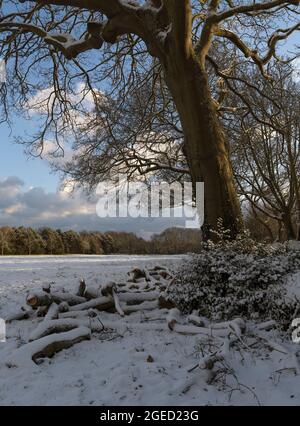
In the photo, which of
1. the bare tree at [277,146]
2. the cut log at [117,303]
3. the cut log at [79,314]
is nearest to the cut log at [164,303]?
the cut log at [117,303]

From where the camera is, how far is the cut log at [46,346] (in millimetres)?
4590

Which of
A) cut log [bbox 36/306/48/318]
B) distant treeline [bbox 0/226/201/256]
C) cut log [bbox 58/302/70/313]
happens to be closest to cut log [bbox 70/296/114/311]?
cut log [bbox 58/302/70/313]

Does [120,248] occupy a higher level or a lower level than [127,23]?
lower

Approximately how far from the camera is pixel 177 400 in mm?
3607

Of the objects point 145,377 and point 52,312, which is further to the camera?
point 52,312

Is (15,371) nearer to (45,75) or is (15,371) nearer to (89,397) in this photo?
(89,397)

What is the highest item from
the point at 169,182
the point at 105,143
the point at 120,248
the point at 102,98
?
the point at 102,98

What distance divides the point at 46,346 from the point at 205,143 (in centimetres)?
526

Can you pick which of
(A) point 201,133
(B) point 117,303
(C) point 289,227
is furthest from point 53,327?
(C) point 289,227

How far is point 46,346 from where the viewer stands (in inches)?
191

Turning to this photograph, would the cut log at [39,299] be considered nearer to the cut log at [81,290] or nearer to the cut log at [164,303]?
the cut log at [81,290]

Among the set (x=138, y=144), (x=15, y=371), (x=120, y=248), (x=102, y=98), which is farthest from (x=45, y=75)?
(x=120, y=248)

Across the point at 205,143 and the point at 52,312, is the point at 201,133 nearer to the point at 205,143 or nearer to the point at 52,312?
the point at 205,143
